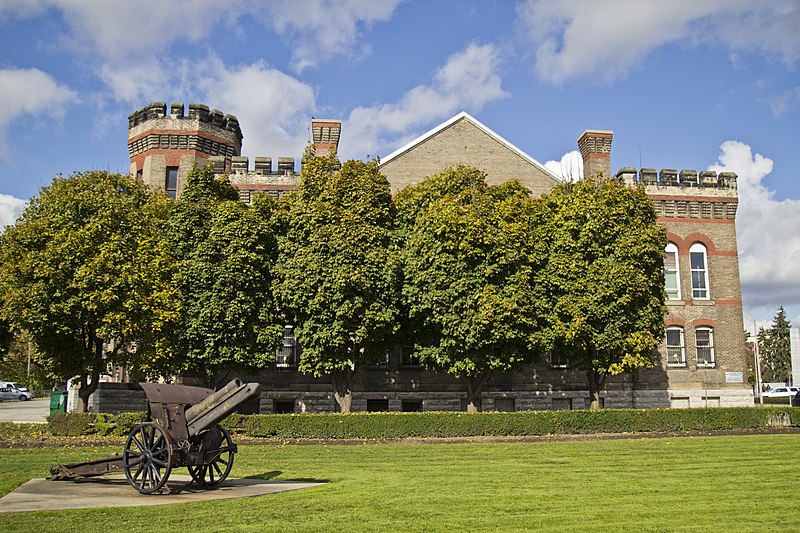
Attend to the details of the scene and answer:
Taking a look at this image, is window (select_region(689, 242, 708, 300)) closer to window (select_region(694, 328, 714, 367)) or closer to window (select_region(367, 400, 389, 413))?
window (select_region(694, 328, 714, 367))

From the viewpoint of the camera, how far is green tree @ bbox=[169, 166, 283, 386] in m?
26.2

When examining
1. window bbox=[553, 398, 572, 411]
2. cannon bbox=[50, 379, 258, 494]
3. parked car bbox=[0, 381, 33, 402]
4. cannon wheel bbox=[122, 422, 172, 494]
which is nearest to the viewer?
cannon wheel bbox=[122, 422, 172, 494]

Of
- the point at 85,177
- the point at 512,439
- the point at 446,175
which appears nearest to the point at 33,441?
the point at 85,177

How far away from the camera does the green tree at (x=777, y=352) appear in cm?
8931

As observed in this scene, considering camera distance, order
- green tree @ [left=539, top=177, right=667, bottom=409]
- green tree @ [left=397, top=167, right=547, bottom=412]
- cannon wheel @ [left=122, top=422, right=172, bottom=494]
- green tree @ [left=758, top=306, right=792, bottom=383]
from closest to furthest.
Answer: cannon wheel @ [left=122, top=422, right=172, bottom=494] → green tree @ [left=397, top=167, right=547, bottom=412] → green tree @ [left=539, top=177, right=667, bottom=409] → green tree @ [left=758, top=306, right=792, bottom=383]

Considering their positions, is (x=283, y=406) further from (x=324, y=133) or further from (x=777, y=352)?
(x=777, y=352)

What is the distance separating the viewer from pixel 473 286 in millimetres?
26438

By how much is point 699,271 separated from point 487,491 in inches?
1086

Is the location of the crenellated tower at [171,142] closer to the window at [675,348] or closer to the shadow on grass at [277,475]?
the shadow on grass at [277,475]

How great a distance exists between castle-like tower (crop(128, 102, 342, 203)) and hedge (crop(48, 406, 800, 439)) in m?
13.1

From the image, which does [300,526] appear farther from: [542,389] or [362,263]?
[542,389]

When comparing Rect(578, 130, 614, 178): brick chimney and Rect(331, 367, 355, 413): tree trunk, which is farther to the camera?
Rect(578, 130, 614, 178): brick chimney

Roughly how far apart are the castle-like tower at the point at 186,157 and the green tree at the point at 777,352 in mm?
77532

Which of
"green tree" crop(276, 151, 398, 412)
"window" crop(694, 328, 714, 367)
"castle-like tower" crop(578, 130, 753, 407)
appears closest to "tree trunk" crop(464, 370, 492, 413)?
"green tree" crop(276, 151, 398, 412)
